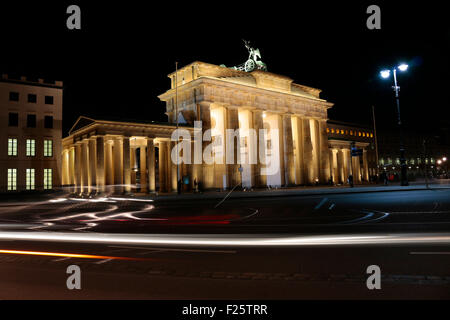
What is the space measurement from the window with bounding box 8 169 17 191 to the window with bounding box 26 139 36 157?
261 centimetres

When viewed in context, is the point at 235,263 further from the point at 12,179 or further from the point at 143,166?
the point at 143,166

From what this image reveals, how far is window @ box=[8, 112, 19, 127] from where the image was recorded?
4181 cm

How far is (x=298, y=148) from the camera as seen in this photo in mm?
61688

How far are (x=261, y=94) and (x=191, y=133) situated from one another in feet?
45.8

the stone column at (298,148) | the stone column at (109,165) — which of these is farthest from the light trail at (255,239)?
the stone column at (298,148)

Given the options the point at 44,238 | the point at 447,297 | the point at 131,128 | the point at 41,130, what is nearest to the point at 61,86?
the point at 41,130

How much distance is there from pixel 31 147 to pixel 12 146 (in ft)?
6.55

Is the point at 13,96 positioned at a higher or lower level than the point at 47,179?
higher

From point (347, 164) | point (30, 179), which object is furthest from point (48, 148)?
point (347, 164)

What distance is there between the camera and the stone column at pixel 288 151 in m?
56.9

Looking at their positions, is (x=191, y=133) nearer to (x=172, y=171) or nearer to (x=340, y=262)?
(x=172, y=171)

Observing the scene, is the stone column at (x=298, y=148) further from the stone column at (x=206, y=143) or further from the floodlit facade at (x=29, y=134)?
the floodlit facade at (x=29, y=134)

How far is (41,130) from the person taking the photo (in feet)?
143
